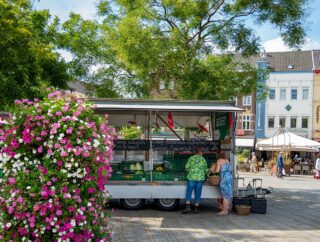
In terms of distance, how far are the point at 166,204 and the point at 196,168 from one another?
4.37 ft

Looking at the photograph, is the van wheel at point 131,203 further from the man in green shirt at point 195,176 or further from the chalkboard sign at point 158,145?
the chalkboard sign at point 158,145

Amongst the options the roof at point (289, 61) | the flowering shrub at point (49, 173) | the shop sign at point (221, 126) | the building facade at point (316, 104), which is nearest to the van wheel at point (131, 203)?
the shop sign at point (221, 126)

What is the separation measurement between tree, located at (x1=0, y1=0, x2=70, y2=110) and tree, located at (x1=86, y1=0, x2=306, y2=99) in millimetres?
2668

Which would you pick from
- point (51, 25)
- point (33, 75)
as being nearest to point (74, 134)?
point (33, 75)

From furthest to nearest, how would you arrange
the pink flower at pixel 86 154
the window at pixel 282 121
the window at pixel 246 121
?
the window at pixel 246 121 < the window at pixel 282 121 < the pink flower at pixel 86 154

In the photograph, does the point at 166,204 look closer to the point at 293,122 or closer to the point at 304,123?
the point at 304,123

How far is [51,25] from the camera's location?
21.0 m

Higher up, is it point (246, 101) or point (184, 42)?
point (246, 101)

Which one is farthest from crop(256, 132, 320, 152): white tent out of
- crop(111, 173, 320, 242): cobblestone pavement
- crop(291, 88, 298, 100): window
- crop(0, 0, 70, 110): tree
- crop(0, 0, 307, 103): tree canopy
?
crop(291, 88, 298, 100): window

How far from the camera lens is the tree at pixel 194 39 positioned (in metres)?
17.5

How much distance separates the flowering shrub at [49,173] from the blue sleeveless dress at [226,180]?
6844mm

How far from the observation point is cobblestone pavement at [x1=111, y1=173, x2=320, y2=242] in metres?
9.58

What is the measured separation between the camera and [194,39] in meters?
18.4

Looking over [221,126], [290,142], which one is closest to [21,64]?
[221,126]
